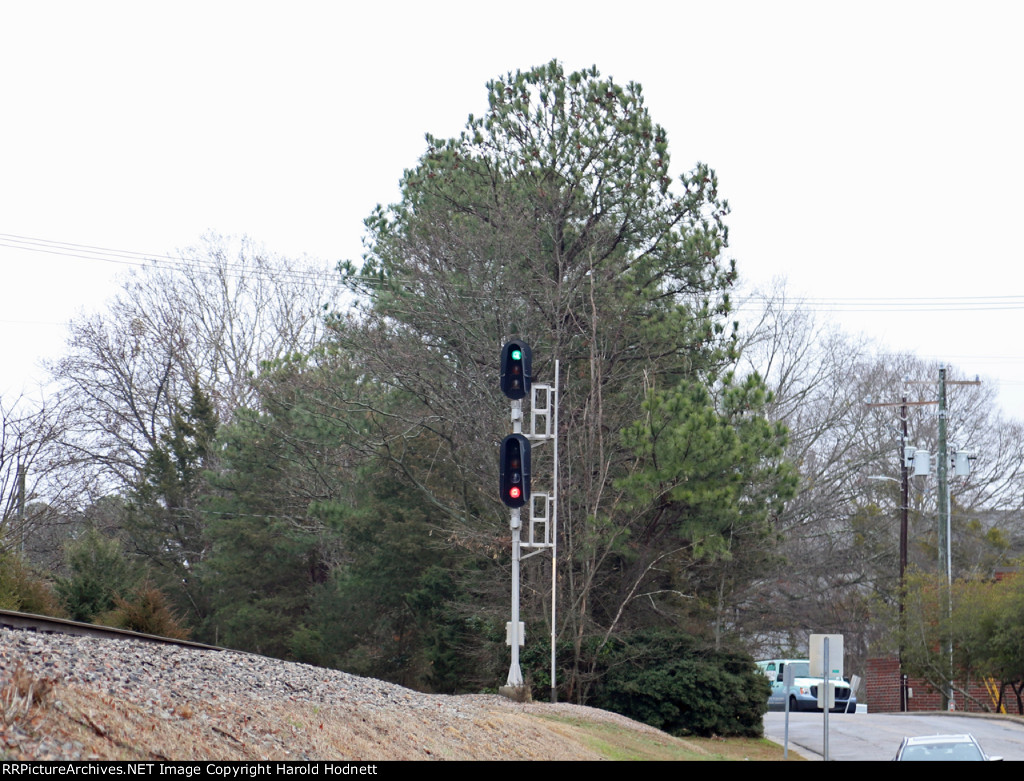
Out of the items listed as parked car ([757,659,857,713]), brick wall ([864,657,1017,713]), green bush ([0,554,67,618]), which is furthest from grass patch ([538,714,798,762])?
brick wall ([864,657,1017,713])

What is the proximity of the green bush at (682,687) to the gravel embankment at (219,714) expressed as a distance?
947 centimetres

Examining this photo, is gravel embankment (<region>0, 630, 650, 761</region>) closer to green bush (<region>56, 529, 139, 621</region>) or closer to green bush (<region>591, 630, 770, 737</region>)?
green bush (<region>591, 630, 770, 737</region>)

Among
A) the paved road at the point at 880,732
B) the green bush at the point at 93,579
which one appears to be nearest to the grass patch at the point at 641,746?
the paved road at the point at 880,732

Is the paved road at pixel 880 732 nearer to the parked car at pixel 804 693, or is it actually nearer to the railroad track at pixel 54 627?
the parked car at pixel 804 693

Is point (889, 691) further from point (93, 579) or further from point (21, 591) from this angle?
point (21, 591)

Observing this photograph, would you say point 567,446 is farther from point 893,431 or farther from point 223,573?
point 893,431

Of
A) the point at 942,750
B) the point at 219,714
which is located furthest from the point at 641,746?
the point at 219,714

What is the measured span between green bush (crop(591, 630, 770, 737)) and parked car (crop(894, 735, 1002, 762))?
Result: 360 inches

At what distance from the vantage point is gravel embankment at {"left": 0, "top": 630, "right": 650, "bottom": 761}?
710cm

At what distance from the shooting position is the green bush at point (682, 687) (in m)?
24.0
